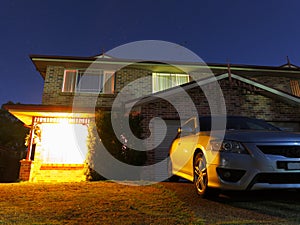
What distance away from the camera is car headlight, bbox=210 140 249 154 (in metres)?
3.07

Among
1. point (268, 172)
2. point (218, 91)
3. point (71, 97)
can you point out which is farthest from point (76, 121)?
point (268, 172)

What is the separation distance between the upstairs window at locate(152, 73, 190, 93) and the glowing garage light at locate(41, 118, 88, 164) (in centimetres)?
455

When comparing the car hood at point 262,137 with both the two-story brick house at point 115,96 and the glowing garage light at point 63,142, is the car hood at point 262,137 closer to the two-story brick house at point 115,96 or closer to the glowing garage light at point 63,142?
Answer: the two-story brick house at point 115,96

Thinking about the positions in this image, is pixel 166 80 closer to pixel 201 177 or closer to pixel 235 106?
pixel 235 106

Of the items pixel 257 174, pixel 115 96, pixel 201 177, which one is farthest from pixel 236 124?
pixel 115 96

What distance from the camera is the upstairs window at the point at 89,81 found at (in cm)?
1144

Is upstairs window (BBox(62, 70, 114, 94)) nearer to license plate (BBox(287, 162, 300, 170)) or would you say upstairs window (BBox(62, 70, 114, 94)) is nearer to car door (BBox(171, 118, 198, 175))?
car door (BBox(171, 118, 198, 175))

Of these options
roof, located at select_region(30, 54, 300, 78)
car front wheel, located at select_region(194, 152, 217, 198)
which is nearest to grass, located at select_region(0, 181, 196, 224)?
car front wheel, located at select_region(194, 152, 217, 198)

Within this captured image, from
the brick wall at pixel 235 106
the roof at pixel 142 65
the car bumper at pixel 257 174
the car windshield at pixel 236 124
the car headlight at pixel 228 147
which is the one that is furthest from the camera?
the roof at pixel 142 65

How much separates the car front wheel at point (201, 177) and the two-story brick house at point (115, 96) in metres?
4.11

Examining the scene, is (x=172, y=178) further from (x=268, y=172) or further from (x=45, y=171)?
(x=45, y=171)

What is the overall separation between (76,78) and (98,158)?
19.3 ft

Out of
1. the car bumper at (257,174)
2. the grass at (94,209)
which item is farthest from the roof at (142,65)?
the car bumper at (257,174)

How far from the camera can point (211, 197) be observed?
133 inches
